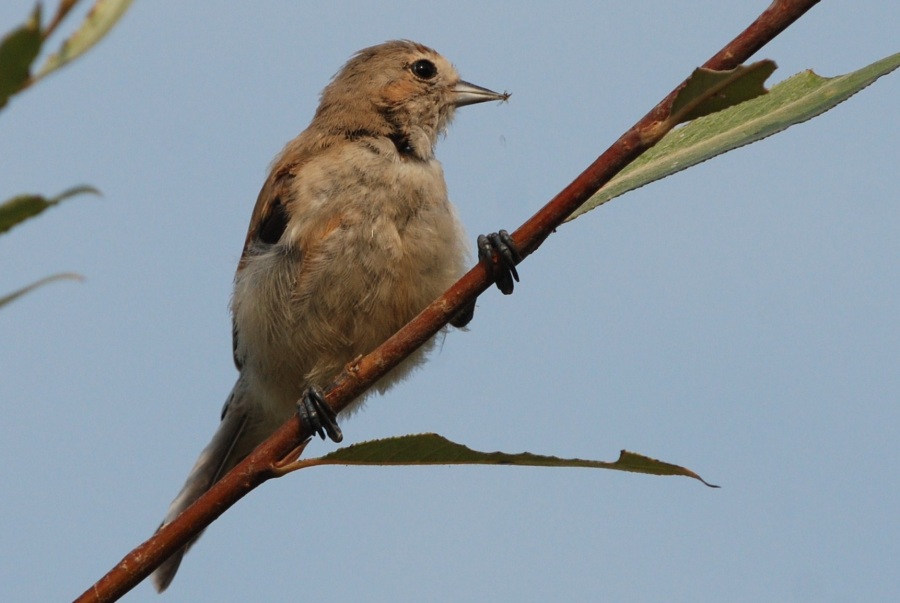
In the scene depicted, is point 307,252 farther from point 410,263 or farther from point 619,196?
point 619,196

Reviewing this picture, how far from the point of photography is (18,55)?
1.22 m

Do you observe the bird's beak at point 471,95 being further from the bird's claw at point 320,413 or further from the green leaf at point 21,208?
the green leaf at point 21,208

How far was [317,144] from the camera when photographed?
18.0ft

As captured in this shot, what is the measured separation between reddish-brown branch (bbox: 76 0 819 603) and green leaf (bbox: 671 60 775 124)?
0.03 m

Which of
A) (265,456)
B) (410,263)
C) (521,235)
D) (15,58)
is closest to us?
(15,58)

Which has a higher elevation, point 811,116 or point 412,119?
point 412,119

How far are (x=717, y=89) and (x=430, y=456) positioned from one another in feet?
3.58

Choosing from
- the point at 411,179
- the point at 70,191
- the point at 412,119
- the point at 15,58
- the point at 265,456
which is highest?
the point at 412,119

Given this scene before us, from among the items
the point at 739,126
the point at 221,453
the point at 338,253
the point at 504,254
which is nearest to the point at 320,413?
the point at 504,254

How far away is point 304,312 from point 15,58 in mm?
3707

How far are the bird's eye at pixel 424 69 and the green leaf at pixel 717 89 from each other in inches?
168

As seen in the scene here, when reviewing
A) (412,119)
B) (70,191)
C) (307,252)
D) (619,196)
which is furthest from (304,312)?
(70,191)

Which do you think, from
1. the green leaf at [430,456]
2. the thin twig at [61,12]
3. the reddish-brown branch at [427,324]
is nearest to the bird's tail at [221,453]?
the green leaf at [430,456]

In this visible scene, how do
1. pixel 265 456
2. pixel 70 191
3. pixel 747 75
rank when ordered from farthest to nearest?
pixel 265 456 → pixel 747 75 → pixel 70 191
